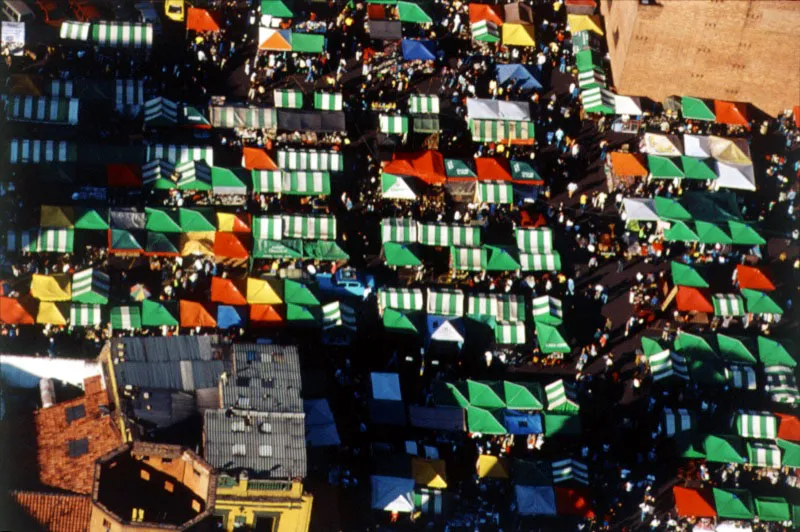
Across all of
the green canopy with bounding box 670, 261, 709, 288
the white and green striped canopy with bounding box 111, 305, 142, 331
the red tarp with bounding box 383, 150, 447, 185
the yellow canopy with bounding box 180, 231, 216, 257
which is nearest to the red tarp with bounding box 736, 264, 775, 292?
the green canopy with bounding box 670, 261, 709, 288

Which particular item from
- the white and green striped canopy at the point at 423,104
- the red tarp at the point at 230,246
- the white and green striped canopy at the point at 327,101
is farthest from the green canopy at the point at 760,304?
the red tarp at the point at 230,246

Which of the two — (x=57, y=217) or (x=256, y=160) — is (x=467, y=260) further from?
(x=57, y=217)

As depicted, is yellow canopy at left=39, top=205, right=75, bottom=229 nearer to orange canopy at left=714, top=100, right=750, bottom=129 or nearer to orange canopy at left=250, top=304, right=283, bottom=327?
orange canopy at left=250, top=304, right=283, bottom=327

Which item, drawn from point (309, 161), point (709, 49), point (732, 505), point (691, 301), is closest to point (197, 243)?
point (309, 161)

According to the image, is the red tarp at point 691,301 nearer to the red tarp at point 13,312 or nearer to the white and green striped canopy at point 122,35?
the white and green striped canopy at point 122,35

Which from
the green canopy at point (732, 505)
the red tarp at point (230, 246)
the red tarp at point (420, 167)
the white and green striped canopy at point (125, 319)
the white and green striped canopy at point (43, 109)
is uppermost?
the white and green striped canopy at point (43, 109)
